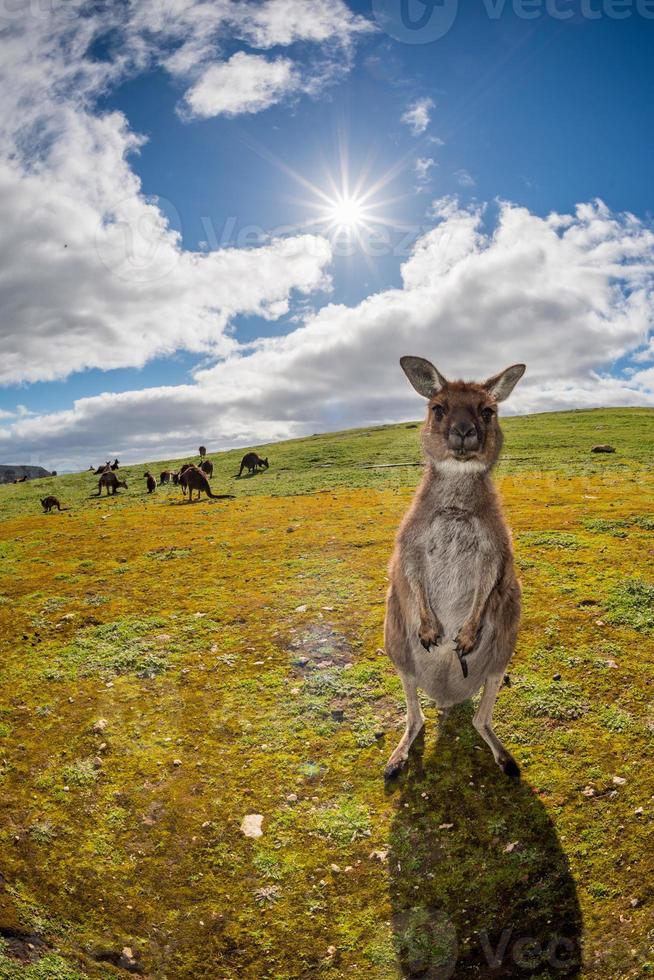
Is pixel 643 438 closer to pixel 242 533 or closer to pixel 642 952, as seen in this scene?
pixel 242 533

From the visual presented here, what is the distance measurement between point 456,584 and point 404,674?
1.03m

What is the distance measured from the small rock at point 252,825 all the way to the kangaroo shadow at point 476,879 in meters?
1.15

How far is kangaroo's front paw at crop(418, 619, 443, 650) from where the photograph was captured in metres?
5.43

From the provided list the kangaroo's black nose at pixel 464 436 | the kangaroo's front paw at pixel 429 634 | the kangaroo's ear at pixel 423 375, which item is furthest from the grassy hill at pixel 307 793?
the kangaroo's ear at pixel 423 375

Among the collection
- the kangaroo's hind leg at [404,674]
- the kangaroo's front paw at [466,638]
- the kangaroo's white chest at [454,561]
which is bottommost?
the kangaroo's hind leg at [404,674]

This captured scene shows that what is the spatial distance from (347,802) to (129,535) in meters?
13.8

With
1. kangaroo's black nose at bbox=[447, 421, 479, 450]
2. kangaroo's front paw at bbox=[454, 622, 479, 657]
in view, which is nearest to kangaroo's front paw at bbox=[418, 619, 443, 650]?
kangaroo's front paw at bbox=[454, 622, 479, 657]

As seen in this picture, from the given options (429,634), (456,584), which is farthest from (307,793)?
(456,584)

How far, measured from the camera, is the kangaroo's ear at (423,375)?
622 centimetres

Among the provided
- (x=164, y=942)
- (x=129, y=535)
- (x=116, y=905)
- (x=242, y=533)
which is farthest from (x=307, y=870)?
(x=129, y=535)

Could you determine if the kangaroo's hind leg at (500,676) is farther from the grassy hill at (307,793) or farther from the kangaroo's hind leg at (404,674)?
the kangaroo's hind leg at (404,674)

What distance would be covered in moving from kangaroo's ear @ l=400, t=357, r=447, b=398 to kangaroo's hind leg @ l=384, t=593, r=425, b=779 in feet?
7.47

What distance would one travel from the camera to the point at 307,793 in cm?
536

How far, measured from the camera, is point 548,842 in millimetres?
4617
